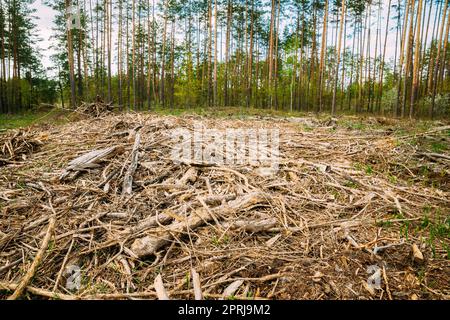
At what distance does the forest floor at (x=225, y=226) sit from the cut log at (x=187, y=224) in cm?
1

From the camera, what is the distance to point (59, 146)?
14.9 ft

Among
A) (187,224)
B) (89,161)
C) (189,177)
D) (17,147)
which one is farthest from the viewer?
(17,147)

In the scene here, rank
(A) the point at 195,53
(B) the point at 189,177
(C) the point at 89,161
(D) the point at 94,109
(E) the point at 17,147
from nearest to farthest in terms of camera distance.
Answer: (B) the point at 189,177 < (C) the point at 89,161 < (E) the point at 17,147 < (D) the point at 94,109 < (A) the point at 195,53

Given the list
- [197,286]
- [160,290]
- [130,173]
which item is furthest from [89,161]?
[197,286]

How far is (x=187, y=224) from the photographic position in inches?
88.7

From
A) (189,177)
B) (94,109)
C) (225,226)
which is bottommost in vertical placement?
(225,226)

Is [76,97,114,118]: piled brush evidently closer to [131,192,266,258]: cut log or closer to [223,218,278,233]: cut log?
[131,192,266,258]: cut log

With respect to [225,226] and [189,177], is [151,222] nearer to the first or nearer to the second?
[225,226]

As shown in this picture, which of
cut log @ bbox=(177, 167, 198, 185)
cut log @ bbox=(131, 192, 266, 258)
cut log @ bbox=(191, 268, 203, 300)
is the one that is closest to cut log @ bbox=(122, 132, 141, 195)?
cut log @ bbox=(177, 167, 198, 185)

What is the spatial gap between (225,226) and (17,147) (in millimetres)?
4543

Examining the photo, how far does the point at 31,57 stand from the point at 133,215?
1379 inches

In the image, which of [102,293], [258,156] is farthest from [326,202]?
[102,293]

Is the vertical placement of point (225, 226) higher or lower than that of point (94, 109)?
lower

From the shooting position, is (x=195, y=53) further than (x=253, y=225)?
Yes
